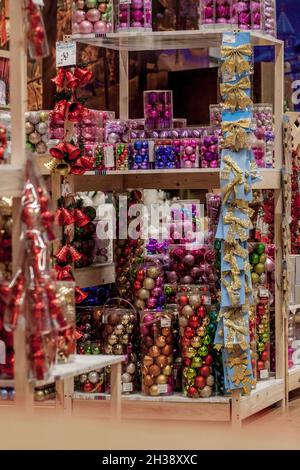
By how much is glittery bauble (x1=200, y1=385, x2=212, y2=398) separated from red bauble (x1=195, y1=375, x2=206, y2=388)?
21mm

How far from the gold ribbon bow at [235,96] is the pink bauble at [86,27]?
2.49 feet

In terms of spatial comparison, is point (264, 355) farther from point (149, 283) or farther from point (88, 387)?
point (88, 387)

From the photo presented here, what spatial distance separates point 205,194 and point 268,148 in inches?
22.6

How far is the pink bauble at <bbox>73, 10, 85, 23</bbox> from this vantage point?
5082 millimetres

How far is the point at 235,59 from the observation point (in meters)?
4.80

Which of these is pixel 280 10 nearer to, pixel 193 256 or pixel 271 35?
pixel 271 35

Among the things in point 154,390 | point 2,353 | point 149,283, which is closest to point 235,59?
point 149,283

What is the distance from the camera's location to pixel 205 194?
5730 millimetres

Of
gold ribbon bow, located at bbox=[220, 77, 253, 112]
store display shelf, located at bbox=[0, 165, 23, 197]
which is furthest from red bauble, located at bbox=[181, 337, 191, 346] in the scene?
store display shelf, located at bbox=[0, 165, 23, 197]

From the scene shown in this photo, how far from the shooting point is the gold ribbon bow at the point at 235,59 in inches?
189

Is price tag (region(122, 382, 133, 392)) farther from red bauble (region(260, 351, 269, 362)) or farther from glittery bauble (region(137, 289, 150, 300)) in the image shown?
red bauble (region(260, 351, 269, 362))

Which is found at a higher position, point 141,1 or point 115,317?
point 141,1

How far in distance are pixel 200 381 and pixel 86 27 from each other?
6.03 feet

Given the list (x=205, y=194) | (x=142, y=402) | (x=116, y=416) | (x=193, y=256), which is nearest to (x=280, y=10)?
(x=205, y=194)
